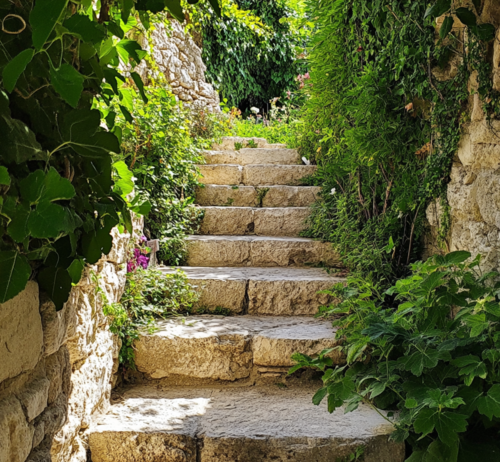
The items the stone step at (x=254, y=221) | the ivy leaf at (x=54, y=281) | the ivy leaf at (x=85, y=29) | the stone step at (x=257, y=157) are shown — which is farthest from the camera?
the stone step at (x=257, y=157)

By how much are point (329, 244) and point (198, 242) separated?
0.96m

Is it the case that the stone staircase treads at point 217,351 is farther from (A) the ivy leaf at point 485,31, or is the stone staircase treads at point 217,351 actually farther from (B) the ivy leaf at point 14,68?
(B) the ivy leaf at point 14,68

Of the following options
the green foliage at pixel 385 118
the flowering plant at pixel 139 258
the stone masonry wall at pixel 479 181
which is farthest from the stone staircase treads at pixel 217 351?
the stone masonry wall at pixel 479 181

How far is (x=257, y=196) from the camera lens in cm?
398

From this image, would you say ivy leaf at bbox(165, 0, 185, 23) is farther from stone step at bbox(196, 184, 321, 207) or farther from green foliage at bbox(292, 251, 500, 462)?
stone step at bbox(196, 184, 321, 207)

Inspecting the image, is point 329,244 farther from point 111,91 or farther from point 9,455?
point 9,455

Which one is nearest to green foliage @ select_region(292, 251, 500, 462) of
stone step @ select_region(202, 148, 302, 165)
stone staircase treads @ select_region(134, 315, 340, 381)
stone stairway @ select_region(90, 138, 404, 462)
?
stone stairway @ select_region(90, 138, 404, 462)

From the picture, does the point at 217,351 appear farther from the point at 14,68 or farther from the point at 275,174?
the point at 275,174

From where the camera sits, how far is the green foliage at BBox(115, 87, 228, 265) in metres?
2.99

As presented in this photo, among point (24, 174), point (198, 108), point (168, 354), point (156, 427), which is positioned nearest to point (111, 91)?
point (24, 174)

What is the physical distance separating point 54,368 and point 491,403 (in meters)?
1.22

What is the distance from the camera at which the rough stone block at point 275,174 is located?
→ 4.30 metres

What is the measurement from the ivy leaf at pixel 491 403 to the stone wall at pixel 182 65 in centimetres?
485

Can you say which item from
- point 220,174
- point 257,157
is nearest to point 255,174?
point 220,174
